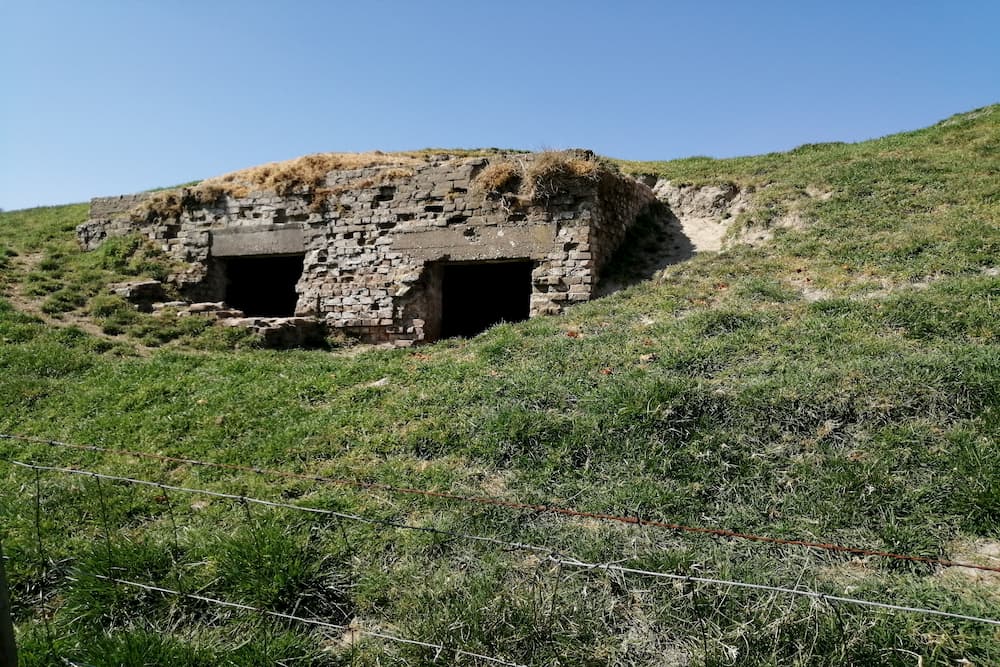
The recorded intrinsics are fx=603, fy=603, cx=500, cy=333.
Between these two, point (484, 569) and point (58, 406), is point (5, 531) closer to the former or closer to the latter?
point (58, 406)

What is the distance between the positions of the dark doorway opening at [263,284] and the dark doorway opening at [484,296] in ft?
11.3

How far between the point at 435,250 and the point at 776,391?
703cm

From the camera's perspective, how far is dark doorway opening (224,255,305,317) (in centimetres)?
1316

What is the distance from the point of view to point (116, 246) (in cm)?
1307

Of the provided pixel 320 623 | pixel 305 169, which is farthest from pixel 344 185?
pixel 320 623

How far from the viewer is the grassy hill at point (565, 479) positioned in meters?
3.41

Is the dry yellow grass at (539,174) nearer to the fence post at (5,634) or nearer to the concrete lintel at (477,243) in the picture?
the concrete lintel at (477,243)

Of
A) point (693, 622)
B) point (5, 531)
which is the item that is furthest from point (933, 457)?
point (5, 531)

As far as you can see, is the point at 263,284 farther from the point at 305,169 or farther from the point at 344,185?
the point at 344,185

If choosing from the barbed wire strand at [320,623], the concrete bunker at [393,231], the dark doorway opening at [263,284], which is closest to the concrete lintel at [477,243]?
the concrete bunker at [393,231]

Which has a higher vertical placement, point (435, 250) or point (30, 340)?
point (435, 250)

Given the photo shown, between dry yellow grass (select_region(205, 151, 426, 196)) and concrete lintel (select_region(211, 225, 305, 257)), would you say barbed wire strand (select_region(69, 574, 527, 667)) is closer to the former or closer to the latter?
concrete lintel (select_region(211, 225, 305, 257))

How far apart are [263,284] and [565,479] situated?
11.1 meters

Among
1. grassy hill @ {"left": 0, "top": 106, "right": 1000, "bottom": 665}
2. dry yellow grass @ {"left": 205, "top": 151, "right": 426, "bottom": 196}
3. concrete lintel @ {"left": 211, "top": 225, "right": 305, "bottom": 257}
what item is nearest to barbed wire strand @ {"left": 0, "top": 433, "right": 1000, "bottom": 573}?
grassy hill @ {"left": 0, "top": 106, "right": 1000, "bottom": 665}
